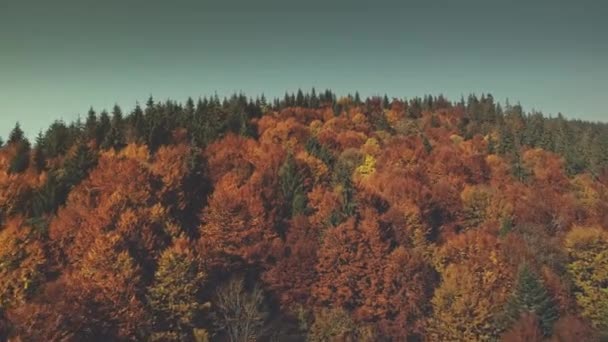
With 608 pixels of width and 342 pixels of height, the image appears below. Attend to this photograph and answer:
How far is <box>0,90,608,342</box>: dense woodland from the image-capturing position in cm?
5666

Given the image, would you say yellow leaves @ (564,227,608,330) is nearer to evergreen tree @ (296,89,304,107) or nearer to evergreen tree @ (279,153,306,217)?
evergreen tree @ (279,153,306,217)

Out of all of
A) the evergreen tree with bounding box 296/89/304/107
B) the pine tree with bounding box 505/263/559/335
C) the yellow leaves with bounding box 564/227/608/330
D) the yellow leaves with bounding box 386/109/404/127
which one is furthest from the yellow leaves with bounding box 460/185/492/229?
the evergreen tree with bounding box 296/89/304/107

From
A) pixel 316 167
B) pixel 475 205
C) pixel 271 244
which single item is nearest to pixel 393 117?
pixel 316 167

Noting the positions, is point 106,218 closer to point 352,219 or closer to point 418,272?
point 352,219

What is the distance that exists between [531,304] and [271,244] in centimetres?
3501

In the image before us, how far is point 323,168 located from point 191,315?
56.7 meters

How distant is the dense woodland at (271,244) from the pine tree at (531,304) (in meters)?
0.18

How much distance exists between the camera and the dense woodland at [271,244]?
56.7 metres

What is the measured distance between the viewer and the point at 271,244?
76.4 m

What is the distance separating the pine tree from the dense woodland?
182mm

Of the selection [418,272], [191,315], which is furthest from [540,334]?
[191,315]

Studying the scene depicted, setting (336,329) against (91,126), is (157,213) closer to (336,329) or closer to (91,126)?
(336,329)

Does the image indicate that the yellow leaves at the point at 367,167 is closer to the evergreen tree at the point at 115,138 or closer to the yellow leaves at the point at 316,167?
the yellow leaves at the point at 316,167

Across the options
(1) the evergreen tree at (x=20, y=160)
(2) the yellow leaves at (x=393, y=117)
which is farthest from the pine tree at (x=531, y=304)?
(2) the yellow leaves at (x=393, y=117)
